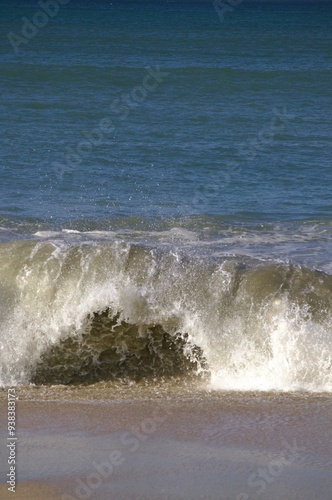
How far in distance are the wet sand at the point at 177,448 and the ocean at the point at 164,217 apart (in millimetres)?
594

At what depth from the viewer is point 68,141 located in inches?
691

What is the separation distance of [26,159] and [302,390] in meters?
9.37

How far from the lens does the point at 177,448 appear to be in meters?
6.02

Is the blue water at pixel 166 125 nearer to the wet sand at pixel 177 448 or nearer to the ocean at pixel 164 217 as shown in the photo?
the ocean at pixel 164 217

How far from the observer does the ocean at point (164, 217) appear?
7.90 metres

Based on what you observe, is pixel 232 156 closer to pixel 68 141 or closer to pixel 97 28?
pixel 68 141

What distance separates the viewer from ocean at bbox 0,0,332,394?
25.9ft

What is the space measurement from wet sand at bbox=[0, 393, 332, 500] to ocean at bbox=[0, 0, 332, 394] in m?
0.59

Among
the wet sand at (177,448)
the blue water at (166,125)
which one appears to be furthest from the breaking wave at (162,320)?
the blue water at (166,125)

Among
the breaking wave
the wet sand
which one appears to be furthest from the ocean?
the wet sand

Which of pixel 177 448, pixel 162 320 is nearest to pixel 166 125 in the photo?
pixel 162 320

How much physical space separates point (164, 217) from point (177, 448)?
6805 millimetres

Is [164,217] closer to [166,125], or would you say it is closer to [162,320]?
[162,320]

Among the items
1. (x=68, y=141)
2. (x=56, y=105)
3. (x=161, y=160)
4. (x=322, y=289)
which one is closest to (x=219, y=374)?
(x=322, y=289)
